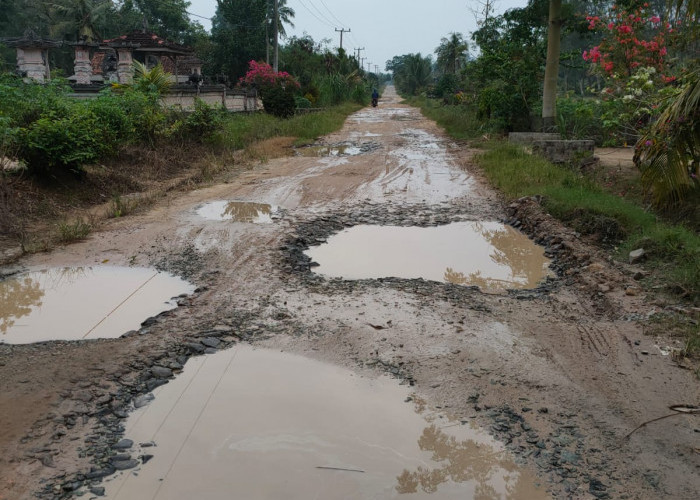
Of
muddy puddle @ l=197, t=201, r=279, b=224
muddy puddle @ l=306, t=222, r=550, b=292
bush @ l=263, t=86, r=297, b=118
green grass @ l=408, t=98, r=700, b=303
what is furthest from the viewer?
bush @ l=263, t=86, r=297, b=118

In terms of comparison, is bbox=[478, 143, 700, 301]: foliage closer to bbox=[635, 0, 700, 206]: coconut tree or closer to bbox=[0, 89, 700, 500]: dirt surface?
bbox=[0, 89, 700, 500]: dirt surface

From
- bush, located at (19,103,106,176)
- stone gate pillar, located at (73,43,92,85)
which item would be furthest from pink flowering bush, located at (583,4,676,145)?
stone gate pillar, located at (73,43,92,85)

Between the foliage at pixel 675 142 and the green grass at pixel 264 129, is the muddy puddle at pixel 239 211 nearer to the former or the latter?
the foliage at pixel 675 142

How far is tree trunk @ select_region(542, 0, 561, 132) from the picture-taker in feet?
39.1

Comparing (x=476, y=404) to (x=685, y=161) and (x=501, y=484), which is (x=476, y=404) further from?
(x=685, y=161)

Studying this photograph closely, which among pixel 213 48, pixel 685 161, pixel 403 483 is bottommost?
pixel 403 483

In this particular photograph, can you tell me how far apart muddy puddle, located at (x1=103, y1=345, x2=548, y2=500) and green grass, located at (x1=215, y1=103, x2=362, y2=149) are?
11.0 m

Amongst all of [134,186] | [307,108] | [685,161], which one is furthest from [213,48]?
[685,161]

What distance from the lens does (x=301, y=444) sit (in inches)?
115

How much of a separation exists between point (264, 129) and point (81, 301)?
12605mm

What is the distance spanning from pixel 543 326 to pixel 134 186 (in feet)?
24.3

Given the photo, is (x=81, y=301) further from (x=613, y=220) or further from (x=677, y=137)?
(x=613, y=220)

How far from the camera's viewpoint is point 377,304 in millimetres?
4688

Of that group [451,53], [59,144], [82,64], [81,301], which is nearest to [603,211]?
[81,301]
